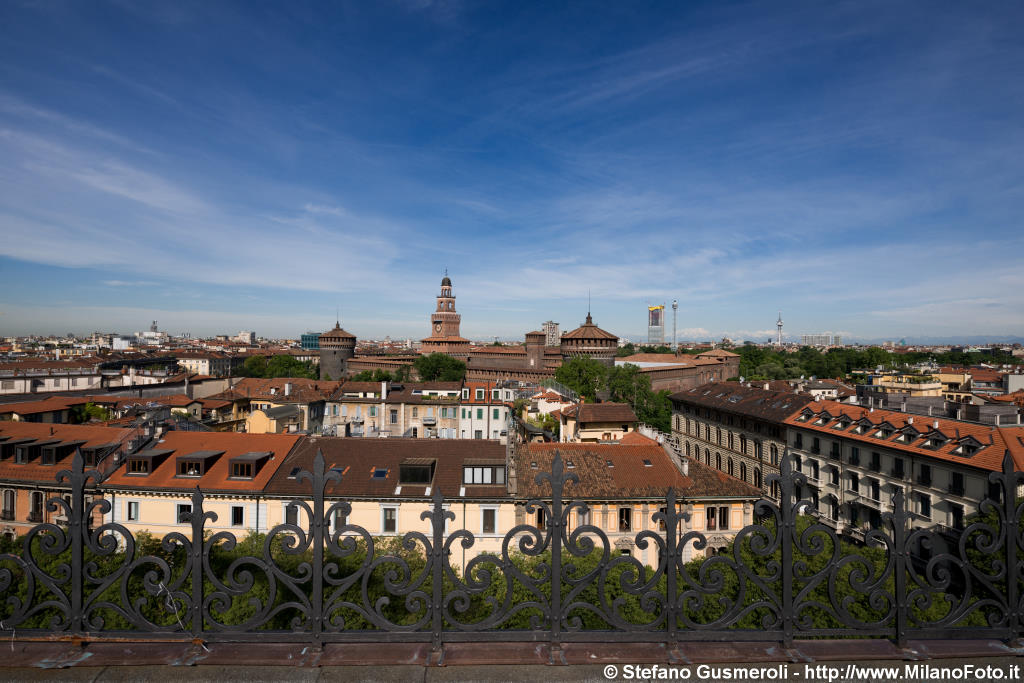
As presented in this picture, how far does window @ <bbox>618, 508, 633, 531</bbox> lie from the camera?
2036cm

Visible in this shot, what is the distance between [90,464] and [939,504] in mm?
35433

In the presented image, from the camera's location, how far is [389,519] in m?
18.9

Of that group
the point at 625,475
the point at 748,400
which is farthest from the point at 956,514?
the point at 748,400

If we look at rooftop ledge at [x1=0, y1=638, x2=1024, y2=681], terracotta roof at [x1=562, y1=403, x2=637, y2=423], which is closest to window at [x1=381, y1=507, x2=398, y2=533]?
rooftop ledge at [x1=0, y1=638, x2=1024, y2=681]

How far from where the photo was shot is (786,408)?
121ft

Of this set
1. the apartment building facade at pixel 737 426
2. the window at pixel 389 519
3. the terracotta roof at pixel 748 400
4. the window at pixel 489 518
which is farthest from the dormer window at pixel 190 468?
the terracotta roof at pixel 748 400

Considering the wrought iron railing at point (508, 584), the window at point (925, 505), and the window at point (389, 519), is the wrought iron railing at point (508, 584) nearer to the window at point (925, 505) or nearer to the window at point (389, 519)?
the window at point (389, 519)

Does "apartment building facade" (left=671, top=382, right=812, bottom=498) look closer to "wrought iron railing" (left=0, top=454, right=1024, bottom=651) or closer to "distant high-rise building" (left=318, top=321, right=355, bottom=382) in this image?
"wrought iron railing" (left=0, top=454, right=1024, bottom=651)

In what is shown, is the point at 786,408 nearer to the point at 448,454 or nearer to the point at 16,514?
the point at 448,454

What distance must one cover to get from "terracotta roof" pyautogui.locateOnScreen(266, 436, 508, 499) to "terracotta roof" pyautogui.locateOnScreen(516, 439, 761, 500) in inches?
63.2

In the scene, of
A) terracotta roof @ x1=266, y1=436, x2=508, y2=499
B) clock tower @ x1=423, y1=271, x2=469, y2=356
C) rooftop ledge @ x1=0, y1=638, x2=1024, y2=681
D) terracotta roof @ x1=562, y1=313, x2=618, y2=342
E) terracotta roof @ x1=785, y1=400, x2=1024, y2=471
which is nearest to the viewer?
rooftop ledge @ x1=0, y1=638, x2=1024, y2=681

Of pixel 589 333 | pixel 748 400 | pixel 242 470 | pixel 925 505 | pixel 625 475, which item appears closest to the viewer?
pixel 242 470

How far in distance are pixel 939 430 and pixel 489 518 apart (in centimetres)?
2176

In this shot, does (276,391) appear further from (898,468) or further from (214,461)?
(898,468)
